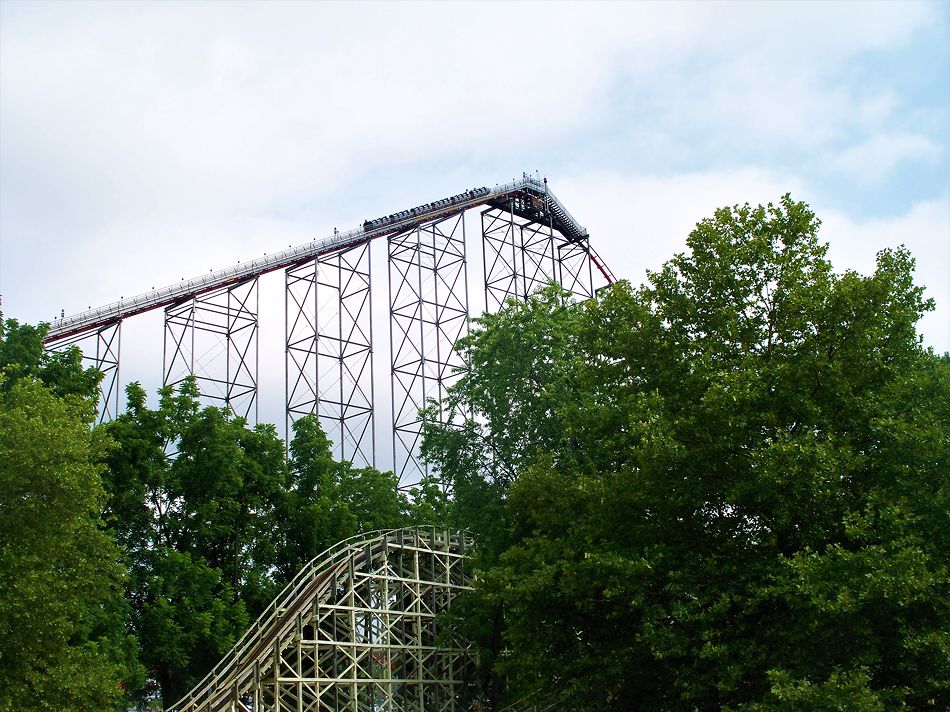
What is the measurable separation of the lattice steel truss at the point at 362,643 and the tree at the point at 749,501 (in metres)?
5.28

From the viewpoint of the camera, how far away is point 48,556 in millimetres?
16938

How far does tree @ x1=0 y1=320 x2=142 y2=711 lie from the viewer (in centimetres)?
1633

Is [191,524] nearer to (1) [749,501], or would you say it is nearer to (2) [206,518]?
(2) [206,518]

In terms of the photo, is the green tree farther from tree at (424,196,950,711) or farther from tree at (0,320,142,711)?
→ tree at (424,196,950,711)

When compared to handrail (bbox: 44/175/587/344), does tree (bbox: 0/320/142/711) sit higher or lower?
lower

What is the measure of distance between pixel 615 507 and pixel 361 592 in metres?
9.29

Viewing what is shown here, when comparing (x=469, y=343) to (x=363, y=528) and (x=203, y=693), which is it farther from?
(x=203, y=693)

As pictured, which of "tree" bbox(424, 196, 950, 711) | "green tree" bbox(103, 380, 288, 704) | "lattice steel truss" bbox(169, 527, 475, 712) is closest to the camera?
"tree" bbox(424, 196, 950, 711)

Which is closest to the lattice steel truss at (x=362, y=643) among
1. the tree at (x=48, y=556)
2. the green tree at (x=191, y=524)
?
the green tree at (x=191, y=524)

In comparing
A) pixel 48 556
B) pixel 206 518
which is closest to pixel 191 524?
pixel 206 518

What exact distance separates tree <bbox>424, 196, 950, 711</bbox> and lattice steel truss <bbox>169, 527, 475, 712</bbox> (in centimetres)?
528

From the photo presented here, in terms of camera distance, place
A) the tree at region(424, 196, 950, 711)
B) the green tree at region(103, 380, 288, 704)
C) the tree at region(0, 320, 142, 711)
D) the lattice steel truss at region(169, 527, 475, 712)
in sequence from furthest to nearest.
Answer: the green tree at region(103, 380, 288, 704), the lattice steel truss at region(169, 527, 475, 712), the tree at region(0, 320, 142, 711), the tree at region(424, 196, 950, 711)

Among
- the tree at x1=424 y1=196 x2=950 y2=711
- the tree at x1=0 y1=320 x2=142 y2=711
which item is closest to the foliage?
the tree at x1=0 y1=320 x2=142 y2=711

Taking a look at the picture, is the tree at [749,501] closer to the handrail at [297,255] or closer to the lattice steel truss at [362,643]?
the lattice steel truss at [362,643]
